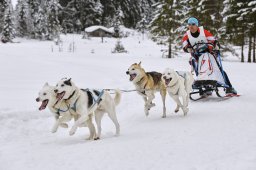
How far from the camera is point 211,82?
9227 millimetres

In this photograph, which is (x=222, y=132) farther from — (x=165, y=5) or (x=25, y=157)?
(x=165, y=5)

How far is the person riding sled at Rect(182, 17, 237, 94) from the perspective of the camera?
9242 millimetres

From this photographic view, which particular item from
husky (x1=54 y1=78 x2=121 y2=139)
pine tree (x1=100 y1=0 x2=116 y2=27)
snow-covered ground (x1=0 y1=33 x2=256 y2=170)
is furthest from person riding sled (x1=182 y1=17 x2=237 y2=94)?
pine tree (x1=100 y1=0 x2=116 y2=27)

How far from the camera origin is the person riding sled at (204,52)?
9.24 m

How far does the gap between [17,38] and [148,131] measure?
59.5 m

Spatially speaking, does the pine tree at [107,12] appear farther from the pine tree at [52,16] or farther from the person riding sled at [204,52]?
the person riding sled at [204,52]

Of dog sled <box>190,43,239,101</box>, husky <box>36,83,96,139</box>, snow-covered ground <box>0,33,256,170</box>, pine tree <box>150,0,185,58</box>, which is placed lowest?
snow-covered ground <box>0,33,256,170</box>

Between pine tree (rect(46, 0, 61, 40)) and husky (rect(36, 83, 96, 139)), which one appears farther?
pine tree (rect(46, 0, 61, 40))

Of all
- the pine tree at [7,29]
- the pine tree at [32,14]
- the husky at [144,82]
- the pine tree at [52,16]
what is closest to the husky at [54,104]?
the husky at [144,82]

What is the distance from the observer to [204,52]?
30.6ft

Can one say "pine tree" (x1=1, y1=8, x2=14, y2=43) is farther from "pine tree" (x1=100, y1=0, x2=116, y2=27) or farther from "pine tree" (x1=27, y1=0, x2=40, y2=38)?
"pine tree" (x1=100, y1=0, x2=116, y2=27)

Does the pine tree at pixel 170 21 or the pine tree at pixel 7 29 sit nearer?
the pine tree at pixel 170 21

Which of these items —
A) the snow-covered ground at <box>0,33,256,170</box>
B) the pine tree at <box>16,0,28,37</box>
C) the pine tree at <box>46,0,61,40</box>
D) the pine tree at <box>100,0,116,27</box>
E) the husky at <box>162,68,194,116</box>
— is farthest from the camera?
the pine tree at <box>100,0,116,27</box>

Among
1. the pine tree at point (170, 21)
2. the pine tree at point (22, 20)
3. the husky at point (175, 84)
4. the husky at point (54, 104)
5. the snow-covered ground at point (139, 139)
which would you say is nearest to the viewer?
the snow-covered ground at point (139, 139)
